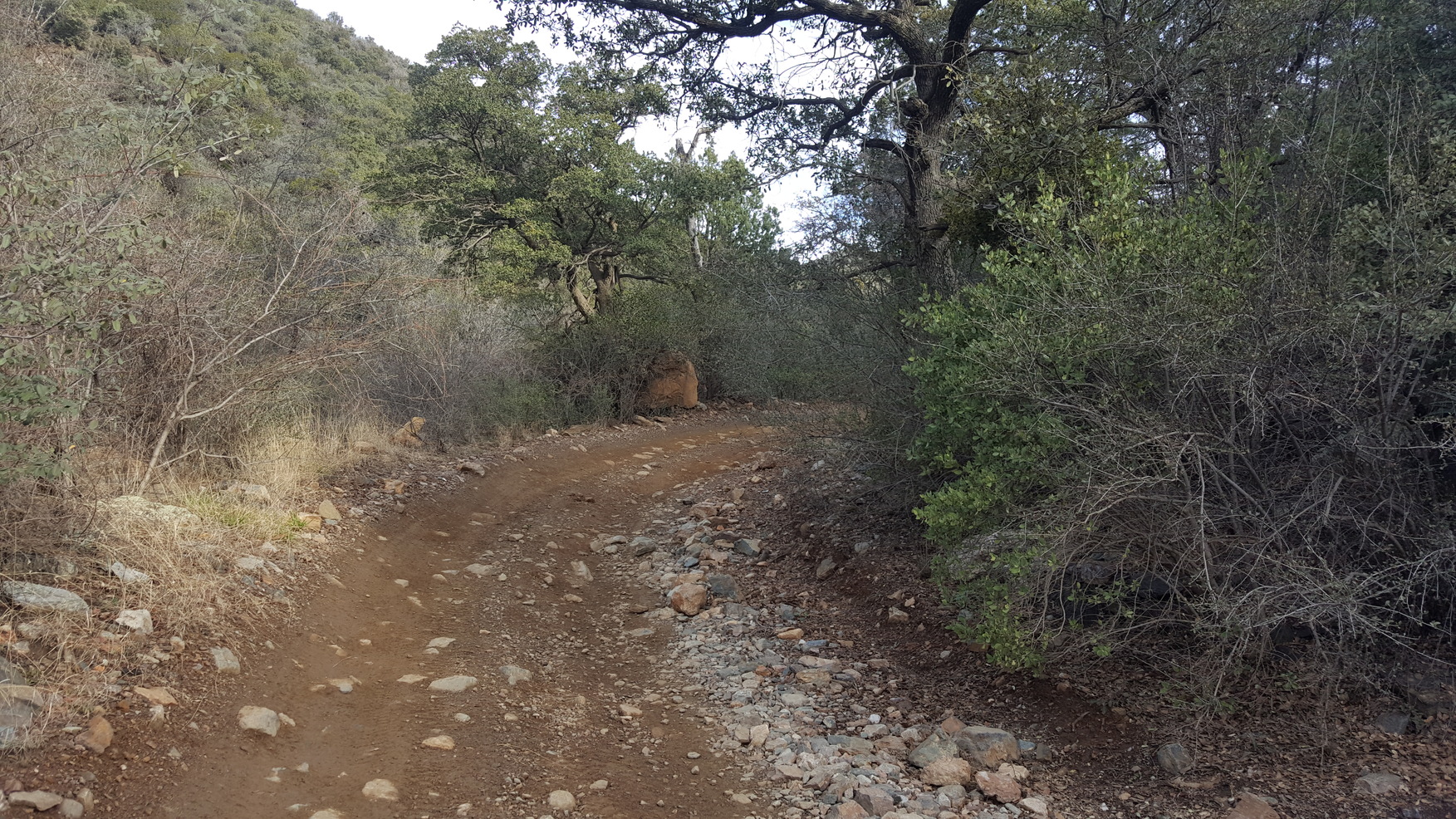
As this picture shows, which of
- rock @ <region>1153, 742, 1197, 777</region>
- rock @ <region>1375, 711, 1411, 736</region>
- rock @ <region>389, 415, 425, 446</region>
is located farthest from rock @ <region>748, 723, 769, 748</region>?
rock @ <region>389, 415, 425, 446</region>

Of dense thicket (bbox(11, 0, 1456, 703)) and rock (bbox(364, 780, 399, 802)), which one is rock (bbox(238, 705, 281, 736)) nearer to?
rock (bbox(364, 780, 399, 802))

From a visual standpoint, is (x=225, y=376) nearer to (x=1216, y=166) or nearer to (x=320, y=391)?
(x=320, y=391)

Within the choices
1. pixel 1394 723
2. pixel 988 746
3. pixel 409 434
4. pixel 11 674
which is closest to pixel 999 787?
pixel 988 746

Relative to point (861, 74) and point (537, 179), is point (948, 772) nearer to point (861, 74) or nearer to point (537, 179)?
point (861, 74)

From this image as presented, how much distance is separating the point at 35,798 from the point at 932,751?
3746 millimetres

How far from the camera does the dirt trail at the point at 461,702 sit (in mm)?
3773

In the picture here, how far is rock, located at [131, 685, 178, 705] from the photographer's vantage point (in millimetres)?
4062

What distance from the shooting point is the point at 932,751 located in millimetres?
4117

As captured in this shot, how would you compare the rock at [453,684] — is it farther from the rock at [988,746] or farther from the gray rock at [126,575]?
the rock at [988,746]

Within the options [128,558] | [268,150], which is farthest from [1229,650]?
[268,150]

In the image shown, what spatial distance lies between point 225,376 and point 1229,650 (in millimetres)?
7497

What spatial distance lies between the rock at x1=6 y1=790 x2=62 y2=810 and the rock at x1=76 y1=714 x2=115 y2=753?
13.3 inches

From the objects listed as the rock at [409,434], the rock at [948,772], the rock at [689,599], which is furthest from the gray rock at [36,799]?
the rock at [409,434]

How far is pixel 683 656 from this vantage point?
5.80m
